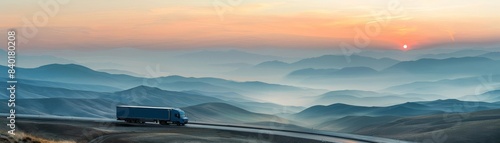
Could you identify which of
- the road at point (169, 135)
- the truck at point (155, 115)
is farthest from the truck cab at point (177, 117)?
the road at point (169, 135)

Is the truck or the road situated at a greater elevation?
the truck

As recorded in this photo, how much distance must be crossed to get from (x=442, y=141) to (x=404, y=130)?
34182 mm

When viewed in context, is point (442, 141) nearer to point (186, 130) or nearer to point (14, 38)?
point (186, 130)

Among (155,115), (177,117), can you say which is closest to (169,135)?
(177,117)

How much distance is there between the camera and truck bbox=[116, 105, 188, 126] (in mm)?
89938

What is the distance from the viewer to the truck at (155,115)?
8994cm

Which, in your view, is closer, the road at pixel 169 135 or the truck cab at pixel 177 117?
the road at pixel 169 135

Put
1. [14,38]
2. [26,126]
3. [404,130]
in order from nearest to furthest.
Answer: [14,38] → [26,126] → [404,130]

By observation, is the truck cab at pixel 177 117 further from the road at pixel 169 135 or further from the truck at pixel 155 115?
the road at pixel 169 135

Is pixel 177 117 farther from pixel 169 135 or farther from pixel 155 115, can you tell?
pixel 169 135

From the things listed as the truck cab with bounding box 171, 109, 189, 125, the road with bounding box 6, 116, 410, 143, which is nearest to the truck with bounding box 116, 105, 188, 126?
the truck cab with bounding box 171, 109, 189, 125

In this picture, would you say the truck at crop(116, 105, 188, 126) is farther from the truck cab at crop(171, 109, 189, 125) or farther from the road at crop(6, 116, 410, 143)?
the road at crop(6, 116, 410, 143)

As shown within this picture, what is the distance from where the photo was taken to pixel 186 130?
79.2 m

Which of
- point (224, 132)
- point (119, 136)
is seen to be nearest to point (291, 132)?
point (224, 132)
